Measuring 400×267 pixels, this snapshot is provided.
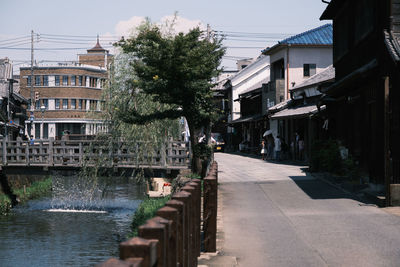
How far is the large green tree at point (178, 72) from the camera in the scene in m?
20.0

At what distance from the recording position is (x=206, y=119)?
21.4 m

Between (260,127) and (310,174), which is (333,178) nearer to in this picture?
(310,174)

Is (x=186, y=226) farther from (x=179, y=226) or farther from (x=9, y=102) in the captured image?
(x=9, y=102)

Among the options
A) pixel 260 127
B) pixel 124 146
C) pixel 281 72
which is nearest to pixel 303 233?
pixel 124 146

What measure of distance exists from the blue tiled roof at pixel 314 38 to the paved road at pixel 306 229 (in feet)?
72.4

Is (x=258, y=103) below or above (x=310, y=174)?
above

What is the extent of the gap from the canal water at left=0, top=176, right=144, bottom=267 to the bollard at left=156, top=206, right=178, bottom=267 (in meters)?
13.7

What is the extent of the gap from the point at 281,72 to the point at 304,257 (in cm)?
3282

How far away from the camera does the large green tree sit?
2002cm

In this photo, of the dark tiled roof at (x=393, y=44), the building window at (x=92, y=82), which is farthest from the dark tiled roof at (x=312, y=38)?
the building window at (x=92, y=82)

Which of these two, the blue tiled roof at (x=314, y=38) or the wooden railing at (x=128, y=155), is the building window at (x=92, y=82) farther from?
the wooden railing at (x=128, y=155)

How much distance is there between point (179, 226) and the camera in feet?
A: 14.4

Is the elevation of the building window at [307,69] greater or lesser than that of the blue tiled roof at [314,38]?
lesser

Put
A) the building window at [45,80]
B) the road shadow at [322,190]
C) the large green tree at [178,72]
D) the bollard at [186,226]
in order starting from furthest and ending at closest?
1. the building window at [45,80]
2. the large green tree at [178,72]
3. the road shadow at [322,190]
4. the bollard at [186,226]
